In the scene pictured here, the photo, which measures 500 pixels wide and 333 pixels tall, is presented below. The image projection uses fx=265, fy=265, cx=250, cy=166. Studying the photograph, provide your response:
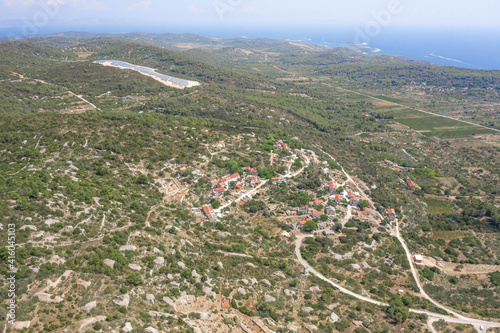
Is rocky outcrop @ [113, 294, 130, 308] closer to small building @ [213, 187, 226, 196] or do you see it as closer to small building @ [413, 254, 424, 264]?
small building @ [213, 187, 226, 196]

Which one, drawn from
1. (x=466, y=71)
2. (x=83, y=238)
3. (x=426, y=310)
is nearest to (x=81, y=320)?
(x=83, y=238)

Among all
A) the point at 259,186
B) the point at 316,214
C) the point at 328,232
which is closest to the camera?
the point at 328,232

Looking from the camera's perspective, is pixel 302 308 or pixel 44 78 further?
pixel 44 78

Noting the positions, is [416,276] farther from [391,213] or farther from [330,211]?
[391,213]

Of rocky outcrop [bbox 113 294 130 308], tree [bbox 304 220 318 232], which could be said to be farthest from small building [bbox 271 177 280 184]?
rocky outcrop [bbox 113 294 130 308]

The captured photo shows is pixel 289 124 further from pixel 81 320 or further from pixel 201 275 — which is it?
pixel 81 320

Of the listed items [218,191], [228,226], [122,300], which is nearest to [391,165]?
[218,191]

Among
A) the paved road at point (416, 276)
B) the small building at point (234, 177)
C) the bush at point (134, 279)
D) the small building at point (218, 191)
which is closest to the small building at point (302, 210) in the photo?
the small building at point (234, 177)

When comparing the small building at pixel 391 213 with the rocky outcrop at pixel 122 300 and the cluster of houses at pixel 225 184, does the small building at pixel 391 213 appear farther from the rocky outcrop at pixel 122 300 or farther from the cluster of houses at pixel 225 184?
the rocky outcrop at pixel 122 300
